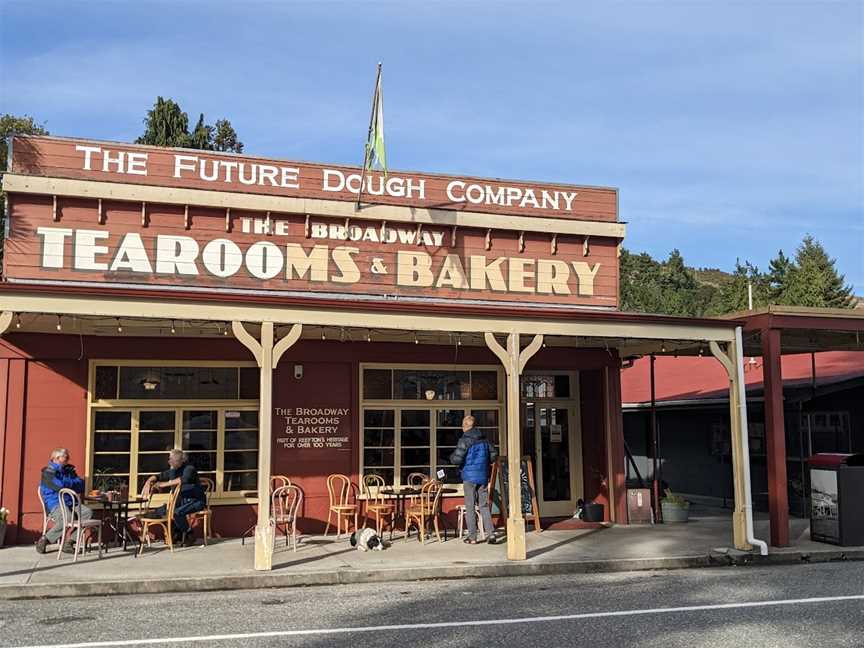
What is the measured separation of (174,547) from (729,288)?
4812 cm

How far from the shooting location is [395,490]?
12.4 m

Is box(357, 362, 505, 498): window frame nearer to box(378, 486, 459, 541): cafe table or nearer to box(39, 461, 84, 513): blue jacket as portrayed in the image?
box(378, 486, 459, 541): cafe table

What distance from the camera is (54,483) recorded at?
34.8ft

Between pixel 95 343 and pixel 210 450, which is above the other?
pixel 95 343

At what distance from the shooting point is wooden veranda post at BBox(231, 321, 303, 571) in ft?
32.0

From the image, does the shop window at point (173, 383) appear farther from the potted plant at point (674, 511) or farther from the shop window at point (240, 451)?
the potted plant at point (674, 511)

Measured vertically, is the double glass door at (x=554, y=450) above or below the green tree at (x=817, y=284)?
below

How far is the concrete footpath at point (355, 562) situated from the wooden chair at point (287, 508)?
0.28m

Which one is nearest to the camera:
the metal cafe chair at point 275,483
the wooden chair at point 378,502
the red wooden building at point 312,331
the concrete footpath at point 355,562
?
the concrete footpath at point 355,562

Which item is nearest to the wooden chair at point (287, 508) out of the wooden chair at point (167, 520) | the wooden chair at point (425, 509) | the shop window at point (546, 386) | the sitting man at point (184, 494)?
the sitting man at point (184, 494)

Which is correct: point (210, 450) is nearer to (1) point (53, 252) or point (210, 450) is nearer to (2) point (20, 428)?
(2) point (20, 428)

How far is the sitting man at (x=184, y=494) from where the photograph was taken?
11.4 m

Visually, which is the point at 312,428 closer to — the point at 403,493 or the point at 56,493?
the point at 403,493

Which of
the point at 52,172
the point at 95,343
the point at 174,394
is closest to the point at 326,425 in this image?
the point at 174,394
